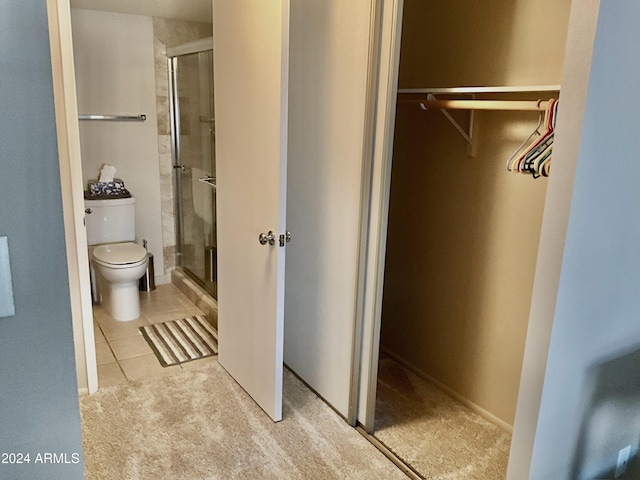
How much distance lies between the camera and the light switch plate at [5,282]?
95 cm

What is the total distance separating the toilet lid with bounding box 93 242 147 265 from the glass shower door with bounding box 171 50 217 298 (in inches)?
18.3

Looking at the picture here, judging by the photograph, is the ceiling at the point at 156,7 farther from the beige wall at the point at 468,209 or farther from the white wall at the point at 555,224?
the white wall at the point at 555,224

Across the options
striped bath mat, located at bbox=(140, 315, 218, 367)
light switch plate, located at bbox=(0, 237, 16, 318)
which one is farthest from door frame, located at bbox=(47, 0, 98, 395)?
light switch plate, located at bbox=(0, 237, 16, 318)

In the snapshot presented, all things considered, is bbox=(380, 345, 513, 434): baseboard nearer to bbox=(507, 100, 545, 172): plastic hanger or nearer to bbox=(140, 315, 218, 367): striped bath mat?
bbox=(140, 315, 218, 367): striped bath mat

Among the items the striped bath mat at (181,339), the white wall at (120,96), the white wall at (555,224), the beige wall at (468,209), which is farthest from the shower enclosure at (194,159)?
the white wall at (555,224)

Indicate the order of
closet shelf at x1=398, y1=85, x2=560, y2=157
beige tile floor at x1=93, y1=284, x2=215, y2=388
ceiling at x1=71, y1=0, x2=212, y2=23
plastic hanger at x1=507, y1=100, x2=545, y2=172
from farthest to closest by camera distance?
ceiling at x1=71, y1=0, x2=212, y2=23
beige tile floor at x1=93, y1=284, x2=215, y2=388
plastic hanger at x1=507, y1=100, x2=545, y2=172
closet shelf at x1=398, y1=85, x2=560, y2=157

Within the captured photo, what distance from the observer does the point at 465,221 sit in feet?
8.68

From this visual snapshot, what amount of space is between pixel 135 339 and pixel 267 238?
5.11 ft

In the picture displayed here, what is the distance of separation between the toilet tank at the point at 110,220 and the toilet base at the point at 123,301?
0.40m

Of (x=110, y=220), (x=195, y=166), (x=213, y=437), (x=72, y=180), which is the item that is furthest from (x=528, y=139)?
(x=110, y=220)

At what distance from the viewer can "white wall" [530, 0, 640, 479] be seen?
4.81 ft

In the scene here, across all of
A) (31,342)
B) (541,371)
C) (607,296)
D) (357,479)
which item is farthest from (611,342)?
(31,342)

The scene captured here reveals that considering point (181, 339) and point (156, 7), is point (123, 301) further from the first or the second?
point (156, 7)

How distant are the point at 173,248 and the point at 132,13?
72.1 inches
